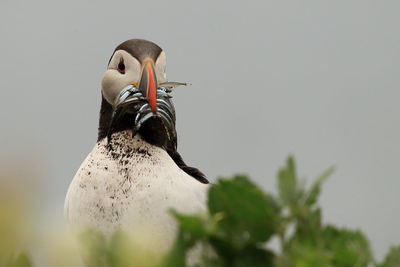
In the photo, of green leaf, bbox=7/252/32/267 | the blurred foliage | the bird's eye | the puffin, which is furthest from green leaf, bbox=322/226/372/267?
the bird's eye

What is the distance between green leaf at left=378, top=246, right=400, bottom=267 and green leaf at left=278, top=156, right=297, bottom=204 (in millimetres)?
176

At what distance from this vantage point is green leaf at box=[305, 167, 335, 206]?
2.73ft

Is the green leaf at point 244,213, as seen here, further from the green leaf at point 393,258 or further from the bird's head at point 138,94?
the bird's head at point 138,94

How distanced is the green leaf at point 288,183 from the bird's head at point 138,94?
10.8 ft

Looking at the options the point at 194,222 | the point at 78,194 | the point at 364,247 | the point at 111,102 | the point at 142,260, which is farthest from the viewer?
the point at 111,102

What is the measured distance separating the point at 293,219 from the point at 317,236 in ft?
0.16

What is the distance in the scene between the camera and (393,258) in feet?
3.02

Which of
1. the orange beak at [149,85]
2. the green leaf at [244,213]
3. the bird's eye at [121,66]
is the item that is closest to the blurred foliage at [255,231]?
the green leaf at [244,213]

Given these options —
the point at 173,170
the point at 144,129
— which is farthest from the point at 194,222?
the point at 144,129

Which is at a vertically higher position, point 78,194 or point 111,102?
point 111,102

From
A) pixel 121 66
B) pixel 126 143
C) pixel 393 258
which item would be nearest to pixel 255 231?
pixel 393 258

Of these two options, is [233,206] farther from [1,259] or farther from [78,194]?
[78,194]

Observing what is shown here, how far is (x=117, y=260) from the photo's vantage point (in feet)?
2.31

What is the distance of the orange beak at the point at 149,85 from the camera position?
13.4ft
